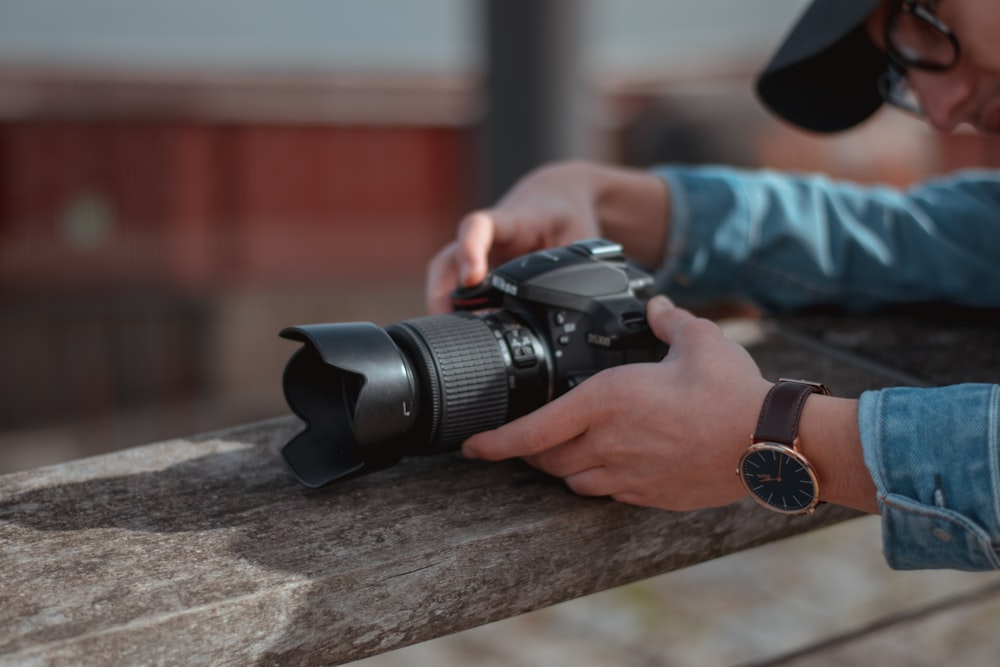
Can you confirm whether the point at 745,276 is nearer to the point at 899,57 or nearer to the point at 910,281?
the point at 910,281

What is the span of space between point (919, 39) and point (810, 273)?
54 centimetres

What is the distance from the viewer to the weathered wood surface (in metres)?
1.01

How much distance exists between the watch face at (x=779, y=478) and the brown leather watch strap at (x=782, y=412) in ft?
0.04

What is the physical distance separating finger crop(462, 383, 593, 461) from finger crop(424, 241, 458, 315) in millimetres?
391

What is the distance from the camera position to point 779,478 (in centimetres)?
118

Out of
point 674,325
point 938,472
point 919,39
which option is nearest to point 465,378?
point 674,325

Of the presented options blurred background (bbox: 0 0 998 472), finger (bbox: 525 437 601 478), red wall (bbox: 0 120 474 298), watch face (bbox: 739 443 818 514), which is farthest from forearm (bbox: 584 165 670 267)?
red wall (bbox: 0 120 474 298)

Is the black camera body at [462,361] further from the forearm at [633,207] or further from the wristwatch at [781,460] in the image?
the forearm at [633,207]

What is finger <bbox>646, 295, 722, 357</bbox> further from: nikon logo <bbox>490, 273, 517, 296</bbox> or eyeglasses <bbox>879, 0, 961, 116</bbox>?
eyeglasses <bbox>879, 0, 961, 116</bbox>

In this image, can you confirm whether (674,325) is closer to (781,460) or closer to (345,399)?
(781,460)

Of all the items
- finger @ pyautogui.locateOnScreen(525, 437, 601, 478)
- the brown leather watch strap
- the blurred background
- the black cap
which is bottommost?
the blurred background

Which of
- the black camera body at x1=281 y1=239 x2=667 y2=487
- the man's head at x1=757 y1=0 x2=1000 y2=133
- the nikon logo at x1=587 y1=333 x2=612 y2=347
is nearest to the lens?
the black camera body at x1=281 y1=239 x2=667 y2=487

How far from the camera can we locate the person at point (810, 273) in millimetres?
1133

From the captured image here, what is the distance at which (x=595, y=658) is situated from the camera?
9.61 feet
